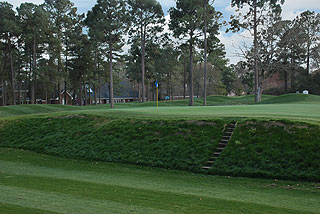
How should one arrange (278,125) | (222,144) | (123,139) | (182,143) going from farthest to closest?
1. (123,139)
2. (182,143)
3. (222,144)
4. (278,125)

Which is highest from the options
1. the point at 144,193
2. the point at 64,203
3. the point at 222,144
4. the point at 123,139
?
the point at 222,144

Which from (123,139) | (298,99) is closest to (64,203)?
(123,139)

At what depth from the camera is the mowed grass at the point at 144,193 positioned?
701 cm

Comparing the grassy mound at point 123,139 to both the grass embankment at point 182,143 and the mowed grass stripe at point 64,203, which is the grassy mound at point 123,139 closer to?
the grass embankment at point 182,143

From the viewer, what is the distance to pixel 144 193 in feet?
28.0

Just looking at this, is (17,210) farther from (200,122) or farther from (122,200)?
(200,122)

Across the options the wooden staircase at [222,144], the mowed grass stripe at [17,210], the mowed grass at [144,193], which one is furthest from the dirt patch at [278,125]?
the mowed grass stripe at [17,210]

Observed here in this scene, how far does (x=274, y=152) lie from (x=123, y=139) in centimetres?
780

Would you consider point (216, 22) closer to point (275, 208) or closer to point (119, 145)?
point (119, 145)

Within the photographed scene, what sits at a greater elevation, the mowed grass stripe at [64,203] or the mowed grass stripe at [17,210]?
the mowed grass stripe at [17,210]

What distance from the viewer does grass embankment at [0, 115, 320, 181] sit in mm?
11742

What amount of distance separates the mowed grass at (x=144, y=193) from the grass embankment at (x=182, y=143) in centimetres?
83

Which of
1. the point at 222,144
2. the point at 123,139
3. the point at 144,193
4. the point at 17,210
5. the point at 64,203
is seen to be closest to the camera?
the point at 17,210

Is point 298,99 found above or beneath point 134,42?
beneath
